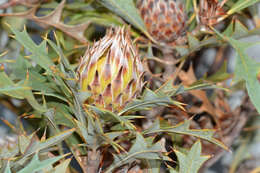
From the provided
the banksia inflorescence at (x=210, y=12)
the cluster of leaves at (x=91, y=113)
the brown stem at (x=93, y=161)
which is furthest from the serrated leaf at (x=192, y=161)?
the banksia inflorescence at (x=210, y=12)

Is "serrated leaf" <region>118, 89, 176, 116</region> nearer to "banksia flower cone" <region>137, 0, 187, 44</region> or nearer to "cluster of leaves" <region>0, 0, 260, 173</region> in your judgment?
"cluster of leaves" <region>0, 0, 260, 173</region>

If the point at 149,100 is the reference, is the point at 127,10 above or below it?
above

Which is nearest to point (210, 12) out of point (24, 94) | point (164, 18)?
point (164, 18)

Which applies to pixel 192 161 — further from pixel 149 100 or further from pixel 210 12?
pixel 210 12

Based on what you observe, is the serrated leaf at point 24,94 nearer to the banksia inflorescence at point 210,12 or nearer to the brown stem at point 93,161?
the brown stem at point 93,161

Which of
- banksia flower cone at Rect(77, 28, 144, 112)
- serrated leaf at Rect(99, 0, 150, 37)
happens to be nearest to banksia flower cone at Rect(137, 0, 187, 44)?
serrated leaf at Rect(99, 0, 150, 37)

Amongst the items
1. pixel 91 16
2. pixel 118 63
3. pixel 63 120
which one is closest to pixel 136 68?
pixel 118 63

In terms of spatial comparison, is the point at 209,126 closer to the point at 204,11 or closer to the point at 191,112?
the point at 191,112
